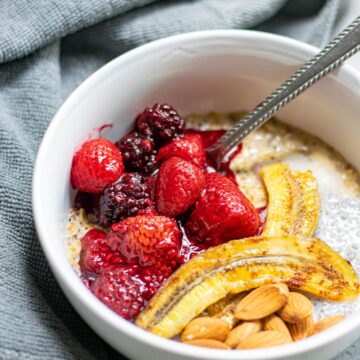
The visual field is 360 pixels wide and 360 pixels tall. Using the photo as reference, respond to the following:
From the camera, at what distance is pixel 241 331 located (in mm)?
1079

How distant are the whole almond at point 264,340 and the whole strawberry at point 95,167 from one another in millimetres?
397

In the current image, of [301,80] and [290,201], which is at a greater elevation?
[301,80]

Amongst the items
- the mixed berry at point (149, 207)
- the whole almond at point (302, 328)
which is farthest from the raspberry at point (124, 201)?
the whole almond at point (302, 328)

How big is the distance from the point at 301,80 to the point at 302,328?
49 centimetres

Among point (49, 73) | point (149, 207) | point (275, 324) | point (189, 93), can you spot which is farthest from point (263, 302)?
point (49, 73)

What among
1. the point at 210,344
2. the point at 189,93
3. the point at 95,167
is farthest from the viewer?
the point at 189,93

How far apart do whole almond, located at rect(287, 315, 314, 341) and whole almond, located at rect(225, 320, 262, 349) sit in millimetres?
56

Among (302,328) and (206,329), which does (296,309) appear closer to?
(302,328)

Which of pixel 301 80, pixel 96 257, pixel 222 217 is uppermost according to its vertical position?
pixel 301 80

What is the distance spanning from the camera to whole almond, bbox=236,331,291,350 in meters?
1.04

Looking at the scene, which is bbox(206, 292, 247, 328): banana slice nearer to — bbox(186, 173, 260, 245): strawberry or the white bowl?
bbox(186, 173, 260, 245): strawberry

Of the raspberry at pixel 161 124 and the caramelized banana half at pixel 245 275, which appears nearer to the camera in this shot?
the caramelized banana half at pixel 245 275

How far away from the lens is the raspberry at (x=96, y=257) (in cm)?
116

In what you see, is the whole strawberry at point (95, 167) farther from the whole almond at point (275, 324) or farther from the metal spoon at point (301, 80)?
the whole almond at point (275, 324)
